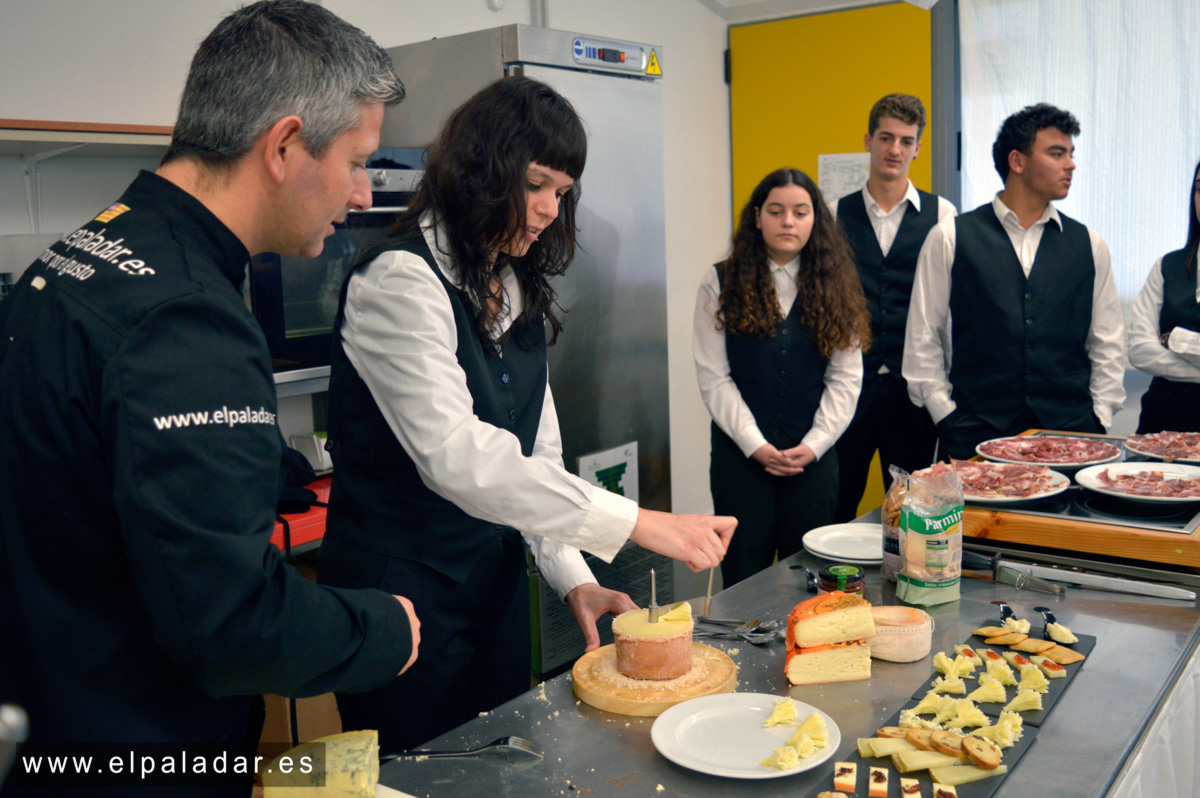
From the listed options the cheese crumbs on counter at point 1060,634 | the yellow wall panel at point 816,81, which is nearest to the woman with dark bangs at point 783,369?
the cheese crumbs on counter at point 1060,634

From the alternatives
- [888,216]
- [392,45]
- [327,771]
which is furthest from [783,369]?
[327,771]

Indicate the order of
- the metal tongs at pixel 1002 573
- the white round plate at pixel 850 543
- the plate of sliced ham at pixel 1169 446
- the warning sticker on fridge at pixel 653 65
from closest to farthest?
the metal tongs at pixel 1002 573, the white round plate at pixel 850 543, the plate of sliced ham at pixel 1169 446, the warning sticker on fridge at pixel 653 65

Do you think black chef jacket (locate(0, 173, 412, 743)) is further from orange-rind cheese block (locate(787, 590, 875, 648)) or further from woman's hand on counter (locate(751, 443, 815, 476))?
woman's hand on counter (locate(751, 443, 815, 476))

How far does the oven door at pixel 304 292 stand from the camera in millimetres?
2633

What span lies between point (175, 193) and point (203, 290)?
14cm

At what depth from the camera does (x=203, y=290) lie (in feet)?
2.89

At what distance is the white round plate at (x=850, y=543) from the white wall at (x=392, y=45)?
7.04 ft

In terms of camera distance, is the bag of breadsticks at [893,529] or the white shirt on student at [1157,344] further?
the white shirt on student at [1157,344]

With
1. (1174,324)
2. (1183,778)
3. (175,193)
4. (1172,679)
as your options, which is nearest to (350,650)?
(175,193)

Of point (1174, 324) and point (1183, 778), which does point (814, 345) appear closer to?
point (1174, 324)

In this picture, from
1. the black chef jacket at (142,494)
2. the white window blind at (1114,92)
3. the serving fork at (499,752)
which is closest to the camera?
the black chef jacket at (142,494)

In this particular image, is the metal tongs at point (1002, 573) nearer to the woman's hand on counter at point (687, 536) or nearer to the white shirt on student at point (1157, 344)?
the woman's hand on counter at point (687, 536)

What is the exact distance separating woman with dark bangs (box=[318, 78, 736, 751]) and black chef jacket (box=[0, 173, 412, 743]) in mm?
466

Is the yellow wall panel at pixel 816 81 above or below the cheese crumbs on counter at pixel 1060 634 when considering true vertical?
above
